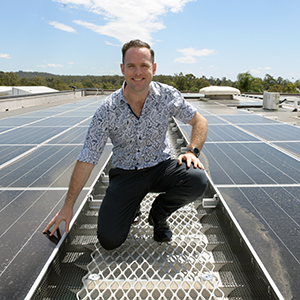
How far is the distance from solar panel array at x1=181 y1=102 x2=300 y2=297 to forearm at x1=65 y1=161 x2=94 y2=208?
1.56m

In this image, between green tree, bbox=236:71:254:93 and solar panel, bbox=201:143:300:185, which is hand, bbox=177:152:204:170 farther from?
green tree, bbox=236:71:254:93

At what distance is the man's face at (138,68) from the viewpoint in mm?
2348

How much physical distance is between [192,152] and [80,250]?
1291 mm

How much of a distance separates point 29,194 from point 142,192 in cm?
167

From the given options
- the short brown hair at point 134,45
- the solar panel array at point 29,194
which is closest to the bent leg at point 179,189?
the solar panel array at point 29,194

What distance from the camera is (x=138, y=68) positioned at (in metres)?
2.34

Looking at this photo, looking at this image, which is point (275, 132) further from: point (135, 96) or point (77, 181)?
point (77, 181)

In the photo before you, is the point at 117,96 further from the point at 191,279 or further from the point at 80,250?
the point at 191,279

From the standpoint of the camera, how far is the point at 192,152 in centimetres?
255

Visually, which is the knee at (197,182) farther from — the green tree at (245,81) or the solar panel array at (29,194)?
the green tree at (245,81)

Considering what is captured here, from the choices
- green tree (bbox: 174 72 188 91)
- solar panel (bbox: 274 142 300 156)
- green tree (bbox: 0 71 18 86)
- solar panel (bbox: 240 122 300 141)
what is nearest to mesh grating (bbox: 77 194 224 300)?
solar panel (bbox: 274 142 300 156)

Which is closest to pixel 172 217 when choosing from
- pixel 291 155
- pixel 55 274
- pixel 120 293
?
pixel 120 293

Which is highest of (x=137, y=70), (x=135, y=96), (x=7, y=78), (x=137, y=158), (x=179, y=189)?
(x=137, y=70)

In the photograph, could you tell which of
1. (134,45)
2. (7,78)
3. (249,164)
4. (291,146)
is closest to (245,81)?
(291,146)
